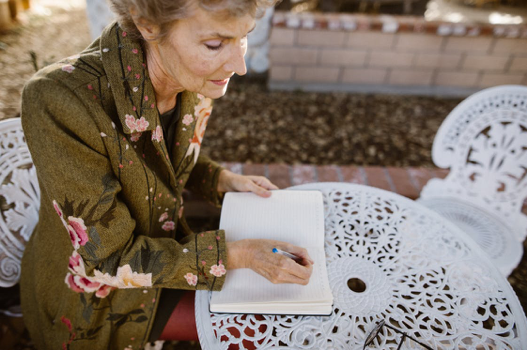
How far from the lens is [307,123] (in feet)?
11.5

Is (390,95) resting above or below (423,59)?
below

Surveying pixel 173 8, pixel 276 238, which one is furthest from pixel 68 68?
pixel 276 238

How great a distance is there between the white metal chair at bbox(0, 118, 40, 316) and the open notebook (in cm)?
82

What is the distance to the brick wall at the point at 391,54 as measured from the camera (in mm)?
3576

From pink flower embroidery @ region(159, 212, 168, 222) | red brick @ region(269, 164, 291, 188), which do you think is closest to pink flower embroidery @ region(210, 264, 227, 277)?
pink flower embroidery @ region(159, 212, 168, 222)

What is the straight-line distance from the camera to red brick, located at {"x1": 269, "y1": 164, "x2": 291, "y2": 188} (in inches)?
89.4

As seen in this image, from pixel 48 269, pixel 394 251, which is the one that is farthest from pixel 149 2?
pixel 394 251

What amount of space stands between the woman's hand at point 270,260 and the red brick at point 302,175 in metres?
1.18

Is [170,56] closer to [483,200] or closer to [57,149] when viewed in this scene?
[57,149]

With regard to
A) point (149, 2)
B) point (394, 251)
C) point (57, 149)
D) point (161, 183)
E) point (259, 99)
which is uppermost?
point (149, 2)

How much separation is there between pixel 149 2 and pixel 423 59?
3.63 metres

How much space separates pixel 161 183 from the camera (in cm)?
118

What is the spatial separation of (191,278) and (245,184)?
48cm

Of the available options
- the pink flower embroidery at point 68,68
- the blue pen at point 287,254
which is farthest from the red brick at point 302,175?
the pink flower embroidery at point 68,68
